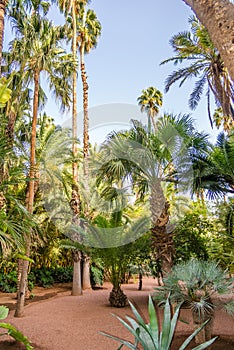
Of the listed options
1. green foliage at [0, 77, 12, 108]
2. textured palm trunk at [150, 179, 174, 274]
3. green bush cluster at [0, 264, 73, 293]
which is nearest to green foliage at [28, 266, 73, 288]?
green bush cluster at [0, 264, 73, 293]

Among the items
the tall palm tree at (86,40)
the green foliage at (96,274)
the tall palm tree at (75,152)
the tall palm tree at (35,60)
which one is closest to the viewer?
the tall palm tree at (35,60)

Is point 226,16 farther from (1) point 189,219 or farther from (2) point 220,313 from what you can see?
(1) point 189,219

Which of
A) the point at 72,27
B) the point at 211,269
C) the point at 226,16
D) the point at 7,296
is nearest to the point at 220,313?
the point at 211,269

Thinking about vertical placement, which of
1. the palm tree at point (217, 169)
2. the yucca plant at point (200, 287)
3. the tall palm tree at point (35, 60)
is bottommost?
the yucca plant at point (200, 287)

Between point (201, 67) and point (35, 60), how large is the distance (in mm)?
8358

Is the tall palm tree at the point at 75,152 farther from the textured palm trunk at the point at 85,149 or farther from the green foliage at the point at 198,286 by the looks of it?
the green foliage at the point at 198,286

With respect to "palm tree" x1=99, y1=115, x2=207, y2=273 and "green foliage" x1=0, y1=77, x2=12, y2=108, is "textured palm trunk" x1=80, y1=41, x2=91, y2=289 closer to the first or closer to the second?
"palm tree" x1=99, y1=115, x2=207, y2=273

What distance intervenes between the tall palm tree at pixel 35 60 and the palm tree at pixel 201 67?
6.04 metres

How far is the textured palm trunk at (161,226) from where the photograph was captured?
9117 millimetres

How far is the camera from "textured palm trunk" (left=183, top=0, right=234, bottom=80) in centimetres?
283

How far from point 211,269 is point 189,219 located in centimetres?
626

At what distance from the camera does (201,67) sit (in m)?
14.5

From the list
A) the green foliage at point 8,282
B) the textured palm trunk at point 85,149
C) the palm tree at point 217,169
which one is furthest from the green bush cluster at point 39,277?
the palm tree at point 217,169

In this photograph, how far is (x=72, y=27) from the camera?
58.0 ft
